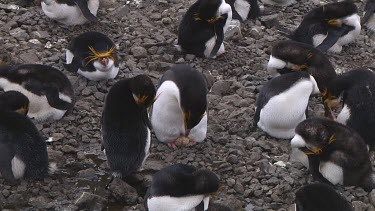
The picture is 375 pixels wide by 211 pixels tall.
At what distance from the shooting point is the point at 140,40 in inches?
326

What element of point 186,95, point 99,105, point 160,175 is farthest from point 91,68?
point 160,175

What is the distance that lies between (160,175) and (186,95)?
0.97m

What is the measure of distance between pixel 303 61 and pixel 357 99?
898 millimetres

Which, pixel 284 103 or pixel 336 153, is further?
pixel 284 103

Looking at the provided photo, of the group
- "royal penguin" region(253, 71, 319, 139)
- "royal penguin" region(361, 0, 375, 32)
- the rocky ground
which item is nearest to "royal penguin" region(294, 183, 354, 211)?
the rocky ground

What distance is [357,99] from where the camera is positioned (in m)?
6.52

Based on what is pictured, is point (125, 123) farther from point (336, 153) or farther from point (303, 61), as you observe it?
point (303, 61)

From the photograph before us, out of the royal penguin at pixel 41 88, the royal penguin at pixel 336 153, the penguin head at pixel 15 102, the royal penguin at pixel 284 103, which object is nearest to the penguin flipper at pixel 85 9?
the royal penguin at pixel 41 88

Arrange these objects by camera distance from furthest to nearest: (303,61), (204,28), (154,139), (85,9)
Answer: (85,9) < (204,28) < (303,61) < (154,139)

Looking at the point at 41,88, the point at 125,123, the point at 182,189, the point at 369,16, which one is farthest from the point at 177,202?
the point at 369,16

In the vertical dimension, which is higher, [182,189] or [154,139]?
[182,189]

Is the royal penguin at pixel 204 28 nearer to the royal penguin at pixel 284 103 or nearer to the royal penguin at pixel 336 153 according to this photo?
the royal penguin at pixel 284 103

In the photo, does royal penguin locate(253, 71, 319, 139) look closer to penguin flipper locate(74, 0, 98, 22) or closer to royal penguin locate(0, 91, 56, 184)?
royal penguin locate(0, 91, 56, 184)

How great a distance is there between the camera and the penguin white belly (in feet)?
17.0
